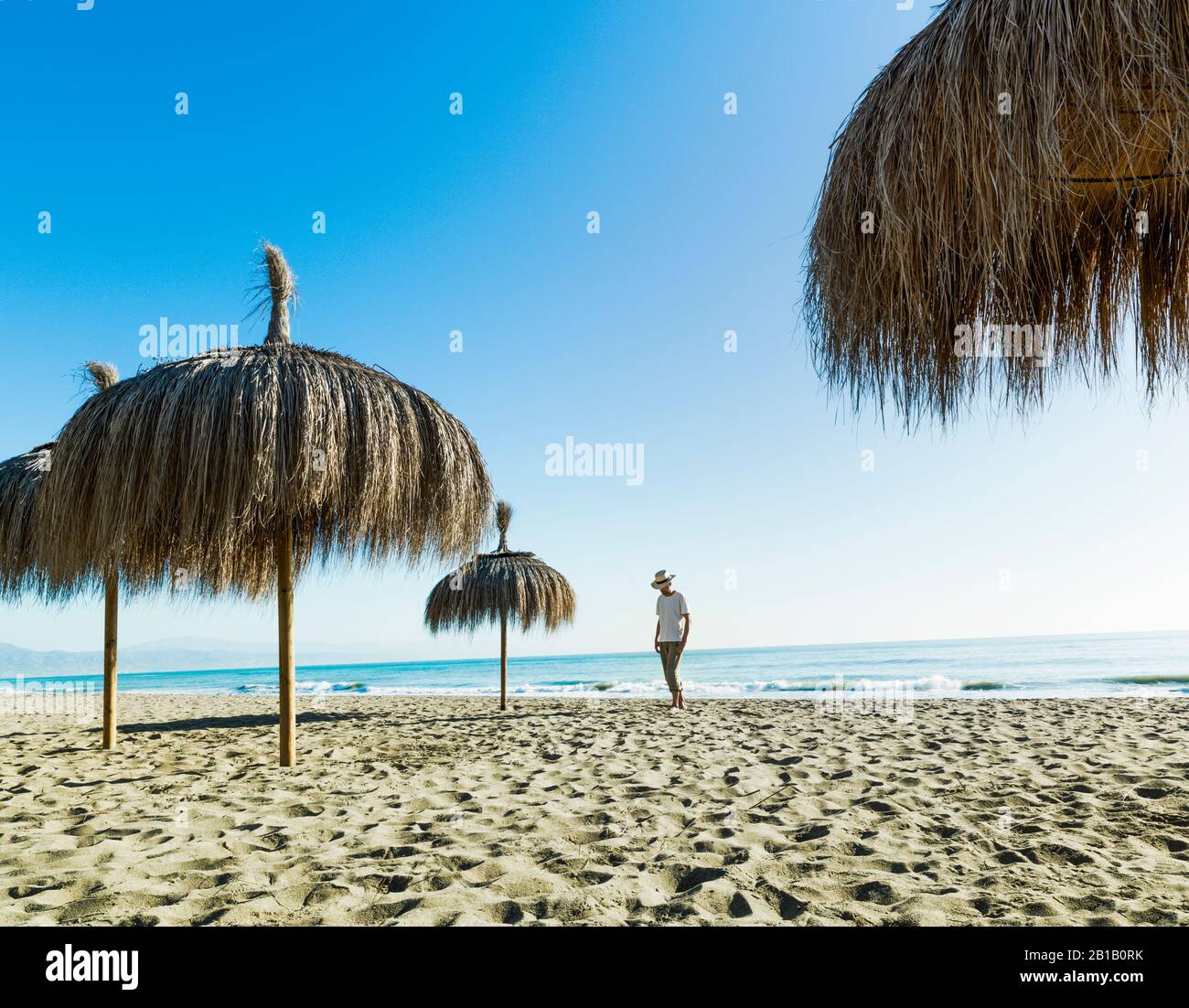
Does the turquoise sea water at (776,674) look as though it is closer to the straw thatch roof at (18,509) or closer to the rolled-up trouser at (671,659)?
the rolled-up trouser at (671,659)

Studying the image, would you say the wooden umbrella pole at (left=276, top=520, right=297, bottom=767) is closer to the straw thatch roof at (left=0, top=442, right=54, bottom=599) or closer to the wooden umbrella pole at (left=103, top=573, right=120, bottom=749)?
the wooden umbrella pole at (left=103, top=573, right=120, bottom=749)

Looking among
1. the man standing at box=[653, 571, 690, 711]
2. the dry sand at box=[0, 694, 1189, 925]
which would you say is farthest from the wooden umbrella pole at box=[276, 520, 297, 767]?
the man standing at box=[653, 571, 690, 711]

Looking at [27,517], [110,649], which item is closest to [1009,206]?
[110,649]

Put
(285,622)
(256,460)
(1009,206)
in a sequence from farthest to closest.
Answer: (285,622) → (256,460) → (1009,206)

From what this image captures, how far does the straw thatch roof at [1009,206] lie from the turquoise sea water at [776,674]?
1523cm

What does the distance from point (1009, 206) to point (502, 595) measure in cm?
841

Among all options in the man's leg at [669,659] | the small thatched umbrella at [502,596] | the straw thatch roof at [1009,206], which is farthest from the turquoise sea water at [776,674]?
the straw thatch roof at [1009,206]

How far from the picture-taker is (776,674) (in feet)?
97.1

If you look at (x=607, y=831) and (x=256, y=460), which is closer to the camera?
(x=607, y=831)

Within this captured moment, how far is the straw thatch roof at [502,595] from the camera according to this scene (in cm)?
955

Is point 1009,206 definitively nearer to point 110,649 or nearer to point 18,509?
point 110,649

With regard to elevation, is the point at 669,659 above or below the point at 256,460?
below
